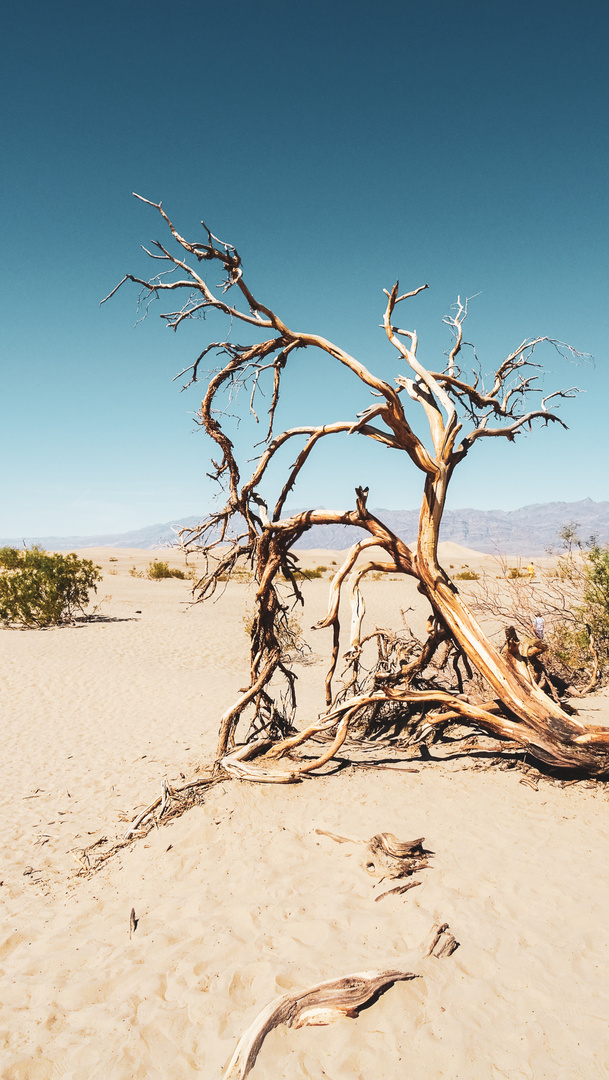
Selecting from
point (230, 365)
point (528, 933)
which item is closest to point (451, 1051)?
point (528, 933)

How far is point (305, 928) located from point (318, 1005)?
2.52 feet

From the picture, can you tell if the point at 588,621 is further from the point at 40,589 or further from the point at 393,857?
the point at 40,589

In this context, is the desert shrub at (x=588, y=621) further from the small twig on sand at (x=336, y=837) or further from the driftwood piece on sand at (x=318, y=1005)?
the driftwood piece on sand at (x=318, y=1005)

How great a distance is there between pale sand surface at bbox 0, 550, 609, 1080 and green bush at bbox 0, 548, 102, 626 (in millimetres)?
12562

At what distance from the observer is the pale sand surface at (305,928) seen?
285 centimetres

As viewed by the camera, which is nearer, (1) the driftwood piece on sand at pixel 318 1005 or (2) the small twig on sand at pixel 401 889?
(1) the driftwood piece on sand at pixel 318 1005

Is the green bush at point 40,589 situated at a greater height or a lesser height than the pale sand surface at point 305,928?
greater

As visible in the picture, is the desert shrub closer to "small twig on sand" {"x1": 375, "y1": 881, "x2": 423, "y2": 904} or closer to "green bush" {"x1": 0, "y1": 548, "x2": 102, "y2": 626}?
"small twig on sand" {"x1": 375, "y1": 881, "x2": 423, "y2": 904}

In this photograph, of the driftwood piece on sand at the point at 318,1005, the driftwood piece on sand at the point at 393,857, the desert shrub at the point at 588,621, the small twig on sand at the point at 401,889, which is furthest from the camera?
the desert shrub at the point at 588,621

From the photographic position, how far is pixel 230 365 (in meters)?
6.17

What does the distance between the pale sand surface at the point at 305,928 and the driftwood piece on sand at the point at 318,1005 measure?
5 centimetres

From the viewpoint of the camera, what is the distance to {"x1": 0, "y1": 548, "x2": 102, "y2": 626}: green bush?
18.8 m

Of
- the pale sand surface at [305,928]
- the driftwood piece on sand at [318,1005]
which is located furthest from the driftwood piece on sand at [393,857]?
the driftwood piece on sand at [318,1005]

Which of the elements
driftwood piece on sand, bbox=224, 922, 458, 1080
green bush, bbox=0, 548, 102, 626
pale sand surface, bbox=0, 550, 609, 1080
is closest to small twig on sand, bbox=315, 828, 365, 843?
pale sand surface, bbox=0, 550, 609, 1080
